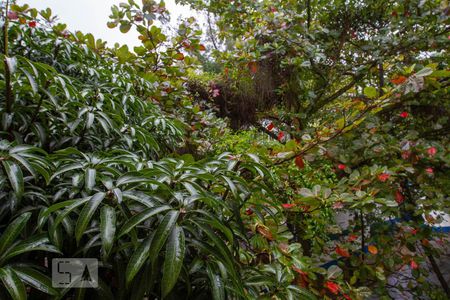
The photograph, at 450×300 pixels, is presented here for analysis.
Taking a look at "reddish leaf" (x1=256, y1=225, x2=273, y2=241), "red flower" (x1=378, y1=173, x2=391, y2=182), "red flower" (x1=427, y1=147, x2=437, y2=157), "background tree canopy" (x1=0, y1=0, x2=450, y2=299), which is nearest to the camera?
"background tree canopy" (x1=0, y1=0, x2=450, y2=299)

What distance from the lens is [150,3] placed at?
178 centimetres

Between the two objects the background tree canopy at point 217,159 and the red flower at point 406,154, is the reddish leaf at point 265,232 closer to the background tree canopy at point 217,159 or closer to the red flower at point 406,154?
the background tree canopy at point 217,159

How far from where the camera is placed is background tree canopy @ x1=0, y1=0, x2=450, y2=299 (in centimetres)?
57

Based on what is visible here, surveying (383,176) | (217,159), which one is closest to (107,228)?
(217,159)

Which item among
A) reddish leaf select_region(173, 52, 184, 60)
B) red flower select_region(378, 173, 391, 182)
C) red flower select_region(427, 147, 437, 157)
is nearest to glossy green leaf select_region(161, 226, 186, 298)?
red flower select_region(378, 173, 391, 182)

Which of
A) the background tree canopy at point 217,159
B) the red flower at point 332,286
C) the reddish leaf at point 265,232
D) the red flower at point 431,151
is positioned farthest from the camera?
the red flower at point 431,151

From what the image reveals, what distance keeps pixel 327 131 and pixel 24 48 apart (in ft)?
4.24

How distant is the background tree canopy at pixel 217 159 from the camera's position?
1.86ft

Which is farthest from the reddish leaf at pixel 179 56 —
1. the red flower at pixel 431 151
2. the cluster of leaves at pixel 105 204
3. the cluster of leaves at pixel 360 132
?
the red flower at pixel 431 151

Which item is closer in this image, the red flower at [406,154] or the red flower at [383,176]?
the red flower at [383,176]

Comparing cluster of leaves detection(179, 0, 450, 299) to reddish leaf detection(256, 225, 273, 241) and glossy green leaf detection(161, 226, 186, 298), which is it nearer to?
reddish leaf detection(256, 225, 273, 241)

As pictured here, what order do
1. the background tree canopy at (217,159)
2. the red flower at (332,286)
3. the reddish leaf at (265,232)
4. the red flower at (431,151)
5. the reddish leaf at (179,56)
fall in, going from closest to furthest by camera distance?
the background tree canopy at (217,159), the reddish leaf at (265,232), the red flower at (332,286), the red flower at (431,151), the reddish leaf at (179,56)

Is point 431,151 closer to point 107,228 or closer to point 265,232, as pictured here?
point 265,232

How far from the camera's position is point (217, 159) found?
91 centimetres
